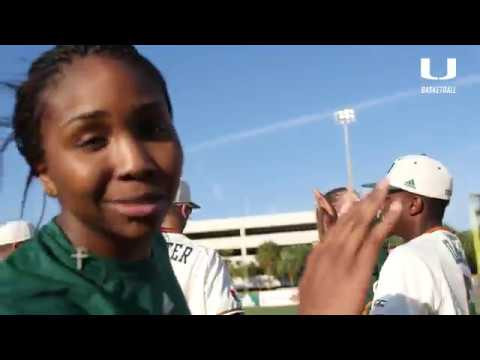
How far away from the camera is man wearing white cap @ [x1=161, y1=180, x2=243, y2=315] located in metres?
2.34

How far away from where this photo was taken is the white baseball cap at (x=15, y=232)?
2348 millimetres

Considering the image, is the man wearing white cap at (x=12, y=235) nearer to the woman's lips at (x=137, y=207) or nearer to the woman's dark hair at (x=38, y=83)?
the woman's dark hair at (x=38, y=83)

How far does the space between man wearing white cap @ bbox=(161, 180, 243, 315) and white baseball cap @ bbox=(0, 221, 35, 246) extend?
1.83ft

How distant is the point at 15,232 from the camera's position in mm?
2400

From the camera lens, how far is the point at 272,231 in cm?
257

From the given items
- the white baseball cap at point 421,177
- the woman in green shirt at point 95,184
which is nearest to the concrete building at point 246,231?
the woman in green shirt at point 95,184

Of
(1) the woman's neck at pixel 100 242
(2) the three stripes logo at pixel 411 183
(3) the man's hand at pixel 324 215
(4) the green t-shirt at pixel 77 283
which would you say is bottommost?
(4) the green t-shirt at pixel 77 283

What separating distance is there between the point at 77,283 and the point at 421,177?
1.48m

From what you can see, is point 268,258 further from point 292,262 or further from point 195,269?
point 195,269

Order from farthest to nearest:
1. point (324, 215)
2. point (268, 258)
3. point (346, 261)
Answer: point (268, 258), point (324, 215), point (346, 261)

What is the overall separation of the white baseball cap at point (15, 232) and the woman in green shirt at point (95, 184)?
0.08 meters

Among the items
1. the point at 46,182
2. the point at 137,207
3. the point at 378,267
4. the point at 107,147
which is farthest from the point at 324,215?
the point at 46,182
